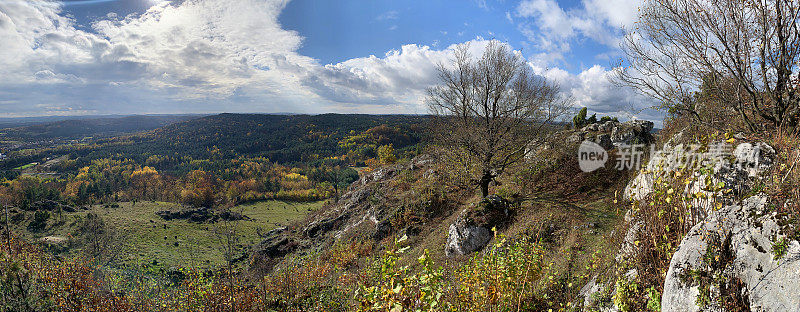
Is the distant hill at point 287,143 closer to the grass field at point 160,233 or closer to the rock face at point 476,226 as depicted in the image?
the grass field at point 160,233

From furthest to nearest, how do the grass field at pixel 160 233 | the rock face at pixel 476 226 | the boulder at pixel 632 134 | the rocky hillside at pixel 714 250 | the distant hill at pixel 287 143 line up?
the distant hill at pixel 287 143
the grass field at pixel 160 233
the boulder at pixel 632 134
the rock face at pixel 476 226
the rocky hillside at pixel 714 250

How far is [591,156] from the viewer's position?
13977 millimetres

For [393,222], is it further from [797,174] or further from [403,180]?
[797,174]

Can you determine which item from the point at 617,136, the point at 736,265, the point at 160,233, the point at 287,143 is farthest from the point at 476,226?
the point at 287,143

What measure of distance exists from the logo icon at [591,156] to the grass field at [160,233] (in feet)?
138

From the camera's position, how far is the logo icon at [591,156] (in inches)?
524

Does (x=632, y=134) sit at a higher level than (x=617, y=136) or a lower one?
higher

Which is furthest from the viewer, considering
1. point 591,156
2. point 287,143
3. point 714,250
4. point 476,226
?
point 287,143

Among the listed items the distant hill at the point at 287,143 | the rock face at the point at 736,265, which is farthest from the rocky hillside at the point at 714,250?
the distant hill at the point at 287,143

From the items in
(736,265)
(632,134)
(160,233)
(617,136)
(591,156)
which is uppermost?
(632,134)

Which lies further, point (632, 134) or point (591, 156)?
point (632, 134)

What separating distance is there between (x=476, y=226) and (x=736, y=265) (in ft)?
25.3

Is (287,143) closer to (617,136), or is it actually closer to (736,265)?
(617,136)

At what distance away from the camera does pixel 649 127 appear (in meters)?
16.5
